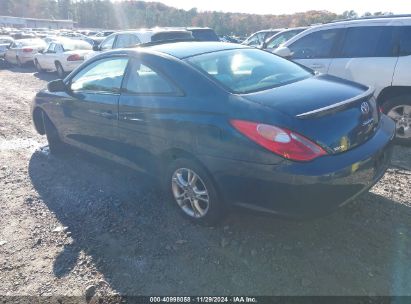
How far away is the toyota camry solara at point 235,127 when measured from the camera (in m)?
2.61

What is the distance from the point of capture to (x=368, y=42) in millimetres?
Result: 5344

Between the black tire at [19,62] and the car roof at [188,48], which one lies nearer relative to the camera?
the car roof at [188,48]

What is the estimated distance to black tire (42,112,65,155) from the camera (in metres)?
5.29

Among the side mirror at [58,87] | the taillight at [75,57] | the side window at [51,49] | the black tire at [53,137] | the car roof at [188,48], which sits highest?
the car roof at [188,48]

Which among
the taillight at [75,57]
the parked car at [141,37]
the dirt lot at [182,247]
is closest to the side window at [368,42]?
the dirt lot at [182,247]

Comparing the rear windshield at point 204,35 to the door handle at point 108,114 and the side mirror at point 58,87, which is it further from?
the door handle at point 108,114

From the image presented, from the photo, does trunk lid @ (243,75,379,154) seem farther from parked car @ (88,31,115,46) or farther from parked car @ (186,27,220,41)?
parked car @ (88,31,115,46)

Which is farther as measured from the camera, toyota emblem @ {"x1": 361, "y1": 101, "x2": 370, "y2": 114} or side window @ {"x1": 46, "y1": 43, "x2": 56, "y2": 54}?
side window @ {"x1": 46, "y1": 43, "x2": 56, "y2": 54}

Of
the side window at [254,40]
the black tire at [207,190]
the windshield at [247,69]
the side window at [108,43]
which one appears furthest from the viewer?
the side window at [254,40]

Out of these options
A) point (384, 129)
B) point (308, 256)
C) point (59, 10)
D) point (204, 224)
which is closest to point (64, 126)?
point (204, 224)

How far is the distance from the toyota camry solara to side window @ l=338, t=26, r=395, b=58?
2.00m

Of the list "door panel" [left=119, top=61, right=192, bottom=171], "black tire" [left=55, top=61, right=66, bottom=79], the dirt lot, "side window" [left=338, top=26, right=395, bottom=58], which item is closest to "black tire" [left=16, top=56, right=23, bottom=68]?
"black tire" [left=55, top=61, right=66, bottom=79]

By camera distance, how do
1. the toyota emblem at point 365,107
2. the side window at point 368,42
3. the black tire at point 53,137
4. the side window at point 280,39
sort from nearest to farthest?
the toyota emblem at point 365,107 < the side window at point 368,42 < the black tire at point 53,137 < the side window at point 280,39

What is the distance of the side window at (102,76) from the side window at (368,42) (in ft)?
11.5
